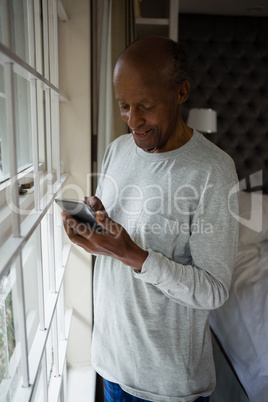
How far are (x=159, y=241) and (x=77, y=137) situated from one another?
0.77 meters

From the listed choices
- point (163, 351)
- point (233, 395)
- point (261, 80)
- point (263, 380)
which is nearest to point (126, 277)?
point (163, 351)

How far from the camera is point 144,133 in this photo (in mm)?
920

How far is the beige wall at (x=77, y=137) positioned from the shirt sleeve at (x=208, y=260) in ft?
2.66

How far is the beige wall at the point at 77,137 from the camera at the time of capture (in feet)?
4.76

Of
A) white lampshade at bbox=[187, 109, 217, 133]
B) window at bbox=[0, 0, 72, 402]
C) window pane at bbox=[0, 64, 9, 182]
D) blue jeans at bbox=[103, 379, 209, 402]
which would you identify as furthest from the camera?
white lampshade at bbox=[187, 109, 217, 133]

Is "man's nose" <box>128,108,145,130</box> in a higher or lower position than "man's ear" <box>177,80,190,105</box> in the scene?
lower

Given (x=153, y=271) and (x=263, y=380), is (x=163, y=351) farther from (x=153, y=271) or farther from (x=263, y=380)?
(x=263, y=380)

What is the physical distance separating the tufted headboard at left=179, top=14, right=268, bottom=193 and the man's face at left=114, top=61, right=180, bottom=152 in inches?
70.4

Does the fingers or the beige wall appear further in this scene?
the beige wall

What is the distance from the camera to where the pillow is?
2.15 m

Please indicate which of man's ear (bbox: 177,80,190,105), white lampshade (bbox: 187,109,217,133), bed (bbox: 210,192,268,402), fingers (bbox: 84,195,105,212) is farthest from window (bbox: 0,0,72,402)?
white lampshade (bbox: 187,109,217,133)

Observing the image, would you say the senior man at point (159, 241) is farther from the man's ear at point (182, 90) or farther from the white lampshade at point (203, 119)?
the white lampshade at point (203, 119)

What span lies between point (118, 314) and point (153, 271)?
0.24 m

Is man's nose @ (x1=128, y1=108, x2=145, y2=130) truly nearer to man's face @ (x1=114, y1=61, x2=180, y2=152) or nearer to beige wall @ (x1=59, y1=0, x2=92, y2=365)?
man's face @ (x1=114, y1=61, x2=180, y2=152)
